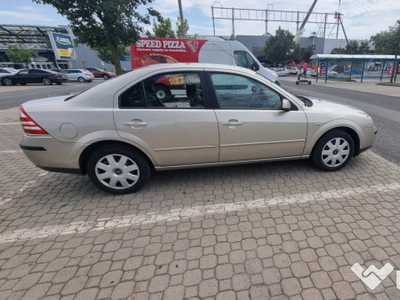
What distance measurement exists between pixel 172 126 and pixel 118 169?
892 mm

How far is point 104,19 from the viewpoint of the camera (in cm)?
773

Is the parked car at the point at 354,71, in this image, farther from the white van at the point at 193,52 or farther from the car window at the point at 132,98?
the car window at the point at 132,98

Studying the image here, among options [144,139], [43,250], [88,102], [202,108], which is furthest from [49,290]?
[202,108]

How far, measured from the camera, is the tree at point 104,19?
7215mm

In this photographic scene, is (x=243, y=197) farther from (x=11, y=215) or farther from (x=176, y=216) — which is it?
(x=11, y=215)

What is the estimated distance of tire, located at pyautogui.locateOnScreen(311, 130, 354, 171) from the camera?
3.21m

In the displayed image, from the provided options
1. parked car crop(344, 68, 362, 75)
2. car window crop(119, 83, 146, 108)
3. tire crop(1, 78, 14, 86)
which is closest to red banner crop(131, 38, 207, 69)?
car window crop(119, 83, 146, 108)

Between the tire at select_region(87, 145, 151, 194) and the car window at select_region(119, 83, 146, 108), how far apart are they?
0.52 metres

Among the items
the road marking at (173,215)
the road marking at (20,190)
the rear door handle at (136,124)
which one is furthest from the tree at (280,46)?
the road marking at (20,190)

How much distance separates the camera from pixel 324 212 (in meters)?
2.51

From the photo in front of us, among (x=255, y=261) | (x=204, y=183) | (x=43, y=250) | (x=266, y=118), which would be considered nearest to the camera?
(x=255, y=261)

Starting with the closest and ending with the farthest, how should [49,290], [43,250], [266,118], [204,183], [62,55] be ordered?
1. [49,290]
2. [43,250]
3. [266,118]
4. [204,183]
5. [62,55]

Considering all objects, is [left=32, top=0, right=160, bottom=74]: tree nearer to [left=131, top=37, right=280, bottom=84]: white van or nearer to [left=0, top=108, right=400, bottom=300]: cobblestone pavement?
[left=131, top=37, right=280, bottom=84]: white van

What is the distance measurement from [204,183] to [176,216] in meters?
0.79
